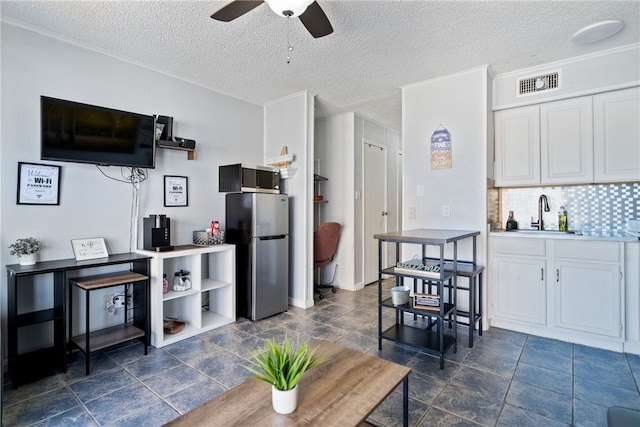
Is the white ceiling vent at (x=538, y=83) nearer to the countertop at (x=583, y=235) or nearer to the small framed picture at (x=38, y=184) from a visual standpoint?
the countertop at (x=583, y=235)

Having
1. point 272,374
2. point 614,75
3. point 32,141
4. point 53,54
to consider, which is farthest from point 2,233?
point 614,75

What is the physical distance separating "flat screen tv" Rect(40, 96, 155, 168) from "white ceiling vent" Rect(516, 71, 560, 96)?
3681 mm

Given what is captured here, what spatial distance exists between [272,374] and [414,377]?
4.82ft

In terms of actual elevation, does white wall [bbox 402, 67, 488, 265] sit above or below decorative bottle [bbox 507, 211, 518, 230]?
above

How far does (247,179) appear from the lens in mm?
3482

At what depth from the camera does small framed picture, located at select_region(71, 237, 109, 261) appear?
2609mm

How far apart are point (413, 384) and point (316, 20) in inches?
98.3

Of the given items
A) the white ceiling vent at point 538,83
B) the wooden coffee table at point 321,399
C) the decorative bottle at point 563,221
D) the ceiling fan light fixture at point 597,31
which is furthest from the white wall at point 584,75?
the wooden coffee table at point 321,399

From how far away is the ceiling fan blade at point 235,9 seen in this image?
5.94 feet

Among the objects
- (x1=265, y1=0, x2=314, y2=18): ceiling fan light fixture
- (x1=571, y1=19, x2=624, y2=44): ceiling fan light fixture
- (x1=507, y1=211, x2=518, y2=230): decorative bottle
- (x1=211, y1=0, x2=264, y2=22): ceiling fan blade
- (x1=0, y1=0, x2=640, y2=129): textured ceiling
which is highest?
(x1=0, y1=0, x2=640, y2=129): textured ceiling

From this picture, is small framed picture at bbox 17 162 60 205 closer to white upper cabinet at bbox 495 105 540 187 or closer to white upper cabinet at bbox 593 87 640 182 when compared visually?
white upper cabinet at bbox 495 105 540 187

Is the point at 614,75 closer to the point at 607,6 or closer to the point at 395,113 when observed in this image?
the point at 607,6

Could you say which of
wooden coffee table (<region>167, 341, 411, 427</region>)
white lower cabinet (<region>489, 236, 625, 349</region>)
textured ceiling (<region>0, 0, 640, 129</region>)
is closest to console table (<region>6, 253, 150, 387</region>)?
wooden coffee table (<region>167, 341, 411, 427</region>)

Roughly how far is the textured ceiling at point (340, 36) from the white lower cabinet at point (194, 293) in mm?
1834
